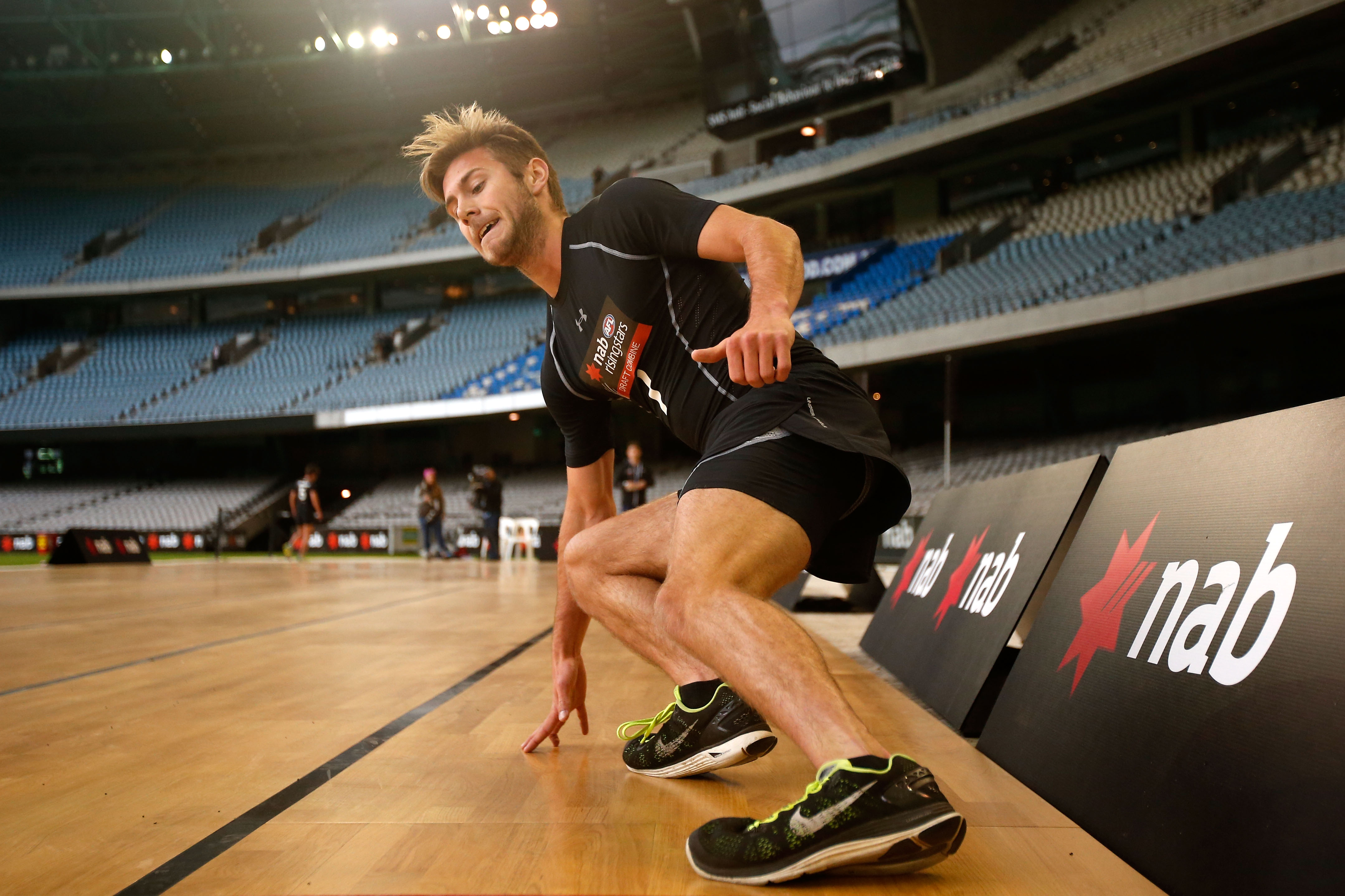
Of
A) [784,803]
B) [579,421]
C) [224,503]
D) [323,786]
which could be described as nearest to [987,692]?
[784,803]

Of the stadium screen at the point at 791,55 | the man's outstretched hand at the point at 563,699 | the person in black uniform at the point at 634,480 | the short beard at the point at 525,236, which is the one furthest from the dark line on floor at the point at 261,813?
the stadium screen at the point at 791,55

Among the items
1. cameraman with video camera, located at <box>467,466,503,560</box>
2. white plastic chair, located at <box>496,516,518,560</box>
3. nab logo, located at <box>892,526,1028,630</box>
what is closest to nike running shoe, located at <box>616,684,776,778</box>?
nab logo, located at <box>892,526,1028,630</box>

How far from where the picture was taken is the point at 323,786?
1.78m

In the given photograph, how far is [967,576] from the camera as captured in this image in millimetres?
2854

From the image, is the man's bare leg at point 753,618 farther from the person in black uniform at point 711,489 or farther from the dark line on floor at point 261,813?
the dark line on floor at point 261,813

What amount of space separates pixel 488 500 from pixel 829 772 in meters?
14.1

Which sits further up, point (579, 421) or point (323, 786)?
point (579, 421)

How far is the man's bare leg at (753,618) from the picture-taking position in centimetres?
133

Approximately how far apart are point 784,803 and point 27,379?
31.1 meters

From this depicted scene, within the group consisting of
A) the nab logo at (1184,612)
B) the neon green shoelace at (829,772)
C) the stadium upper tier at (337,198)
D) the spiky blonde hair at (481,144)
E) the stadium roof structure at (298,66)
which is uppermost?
the stadium roof structure at (298,66)

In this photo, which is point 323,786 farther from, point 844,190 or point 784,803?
point 844,190

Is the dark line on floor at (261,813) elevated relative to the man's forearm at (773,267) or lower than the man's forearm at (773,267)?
lower

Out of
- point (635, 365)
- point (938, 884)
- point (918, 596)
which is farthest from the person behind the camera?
point (918, 596)

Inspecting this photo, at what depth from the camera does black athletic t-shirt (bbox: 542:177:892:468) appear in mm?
1658
